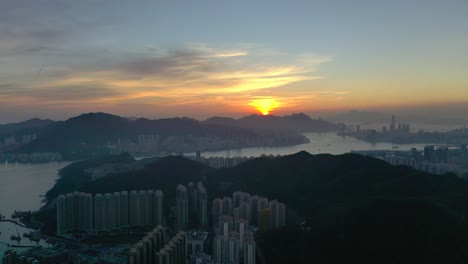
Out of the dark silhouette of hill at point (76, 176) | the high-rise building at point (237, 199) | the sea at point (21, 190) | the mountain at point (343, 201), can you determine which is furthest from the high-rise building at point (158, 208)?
the dark silhouette of hill at point (76, 176)

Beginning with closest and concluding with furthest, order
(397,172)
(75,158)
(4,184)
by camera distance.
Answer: (397,172), (4,184), (75,158)

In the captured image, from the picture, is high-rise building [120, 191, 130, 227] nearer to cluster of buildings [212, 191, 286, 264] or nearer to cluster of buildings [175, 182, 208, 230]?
cluster of buildings [175, 182, 208, 230]

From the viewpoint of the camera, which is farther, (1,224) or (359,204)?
(1,224)

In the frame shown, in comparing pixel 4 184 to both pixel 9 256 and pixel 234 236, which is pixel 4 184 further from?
pixel 234 236

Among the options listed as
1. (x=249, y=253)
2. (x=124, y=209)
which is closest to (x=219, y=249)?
(x=249, y=253)

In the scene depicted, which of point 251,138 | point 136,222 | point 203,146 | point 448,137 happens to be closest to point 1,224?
point 136,222

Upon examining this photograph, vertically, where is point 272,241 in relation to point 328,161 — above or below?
below

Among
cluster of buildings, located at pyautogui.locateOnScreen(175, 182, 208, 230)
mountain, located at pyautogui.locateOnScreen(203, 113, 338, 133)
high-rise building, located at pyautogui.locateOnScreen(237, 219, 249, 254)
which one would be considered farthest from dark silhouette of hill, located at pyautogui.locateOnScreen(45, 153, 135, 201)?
mountain, located at pyautogui.locateOnScreen(203, 113, 338, 133)
